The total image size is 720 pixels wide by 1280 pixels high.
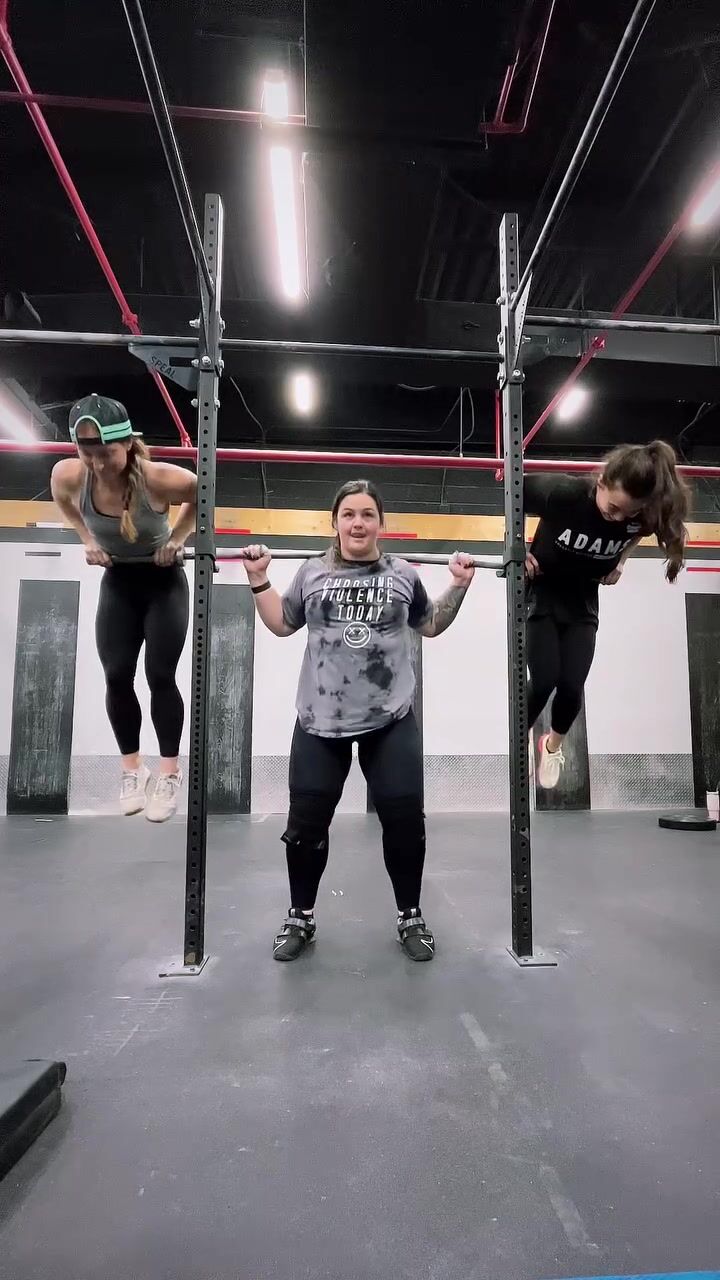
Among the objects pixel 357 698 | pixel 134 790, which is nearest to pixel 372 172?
pixel 357 698

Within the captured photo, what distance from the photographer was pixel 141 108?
279 cm

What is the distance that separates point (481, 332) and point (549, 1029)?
4.38 m

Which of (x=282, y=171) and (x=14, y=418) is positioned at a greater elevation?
(x=282, y=171)

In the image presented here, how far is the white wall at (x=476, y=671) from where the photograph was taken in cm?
453

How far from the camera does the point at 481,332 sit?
14.5ft

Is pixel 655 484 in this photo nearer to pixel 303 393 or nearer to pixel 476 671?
pixel 476 671

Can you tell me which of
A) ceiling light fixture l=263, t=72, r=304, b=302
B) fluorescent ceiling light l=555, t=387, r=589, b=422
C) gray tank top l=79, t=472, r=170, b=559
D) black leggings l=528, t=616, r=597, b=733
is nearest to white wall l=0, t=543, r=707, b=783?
fluorescent ceiling light l=555, t=387, r=589, b=422

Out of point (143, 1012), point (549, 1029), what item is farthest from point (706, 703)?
point (143, 1012)

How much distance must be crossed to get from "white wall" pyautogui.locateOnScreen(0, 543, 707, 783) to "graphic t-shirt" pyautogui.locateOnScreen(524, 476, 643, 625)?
8.53ft

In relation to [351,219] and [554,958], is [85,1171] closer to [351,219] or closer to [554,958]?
[554,958]

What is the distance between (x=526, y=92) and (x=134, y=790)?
3.67 metres

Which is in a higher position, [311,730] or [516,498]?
[516,498]

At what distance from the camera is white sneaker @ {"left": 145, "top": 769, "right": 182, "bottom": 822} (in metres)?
1.80

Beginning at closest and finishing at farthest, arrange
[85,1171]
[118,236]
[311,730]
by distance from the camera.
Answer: [85,1171], [311,730], [118,236]
